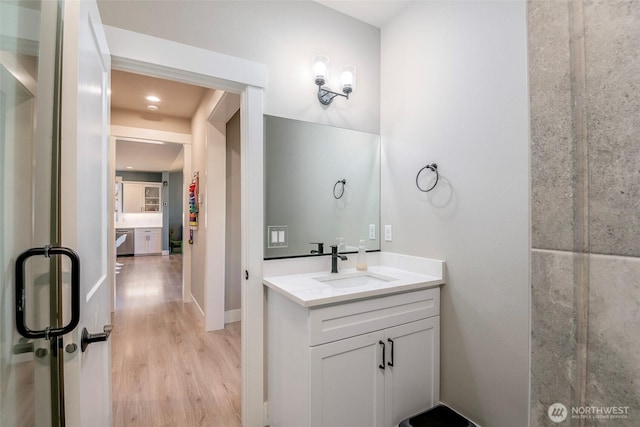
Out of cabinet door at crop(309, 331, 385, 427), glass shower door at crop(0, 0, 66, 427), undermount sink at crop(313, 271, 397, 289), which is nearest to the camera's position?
glass shower door at crop(0, 0, 66, 427)

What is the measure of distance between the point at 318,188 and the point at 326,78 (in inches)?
30.5

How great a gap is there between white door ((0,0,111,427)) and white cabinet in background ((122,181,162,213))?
9.80 meters

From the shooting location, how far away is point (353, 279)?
2047 millimetres

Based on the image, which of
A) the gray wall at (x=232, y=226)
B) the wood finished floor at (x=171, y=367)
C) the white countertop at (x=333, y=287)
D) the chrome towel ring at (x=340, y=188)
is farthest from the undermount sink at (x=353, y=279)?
the gray wall at (x=232, y=226)

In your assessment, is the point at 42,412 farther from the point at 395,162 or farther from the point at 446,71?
the point at 446,71

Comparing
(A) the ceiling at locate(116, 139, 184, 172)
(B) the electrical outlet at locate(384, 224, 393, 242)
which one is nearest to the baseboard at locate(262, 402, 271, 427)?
(B) the electrical outlet at locate(384, 224, 393, 242)

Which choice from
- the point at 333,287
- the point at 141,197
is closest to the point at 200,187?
the point at 333,287

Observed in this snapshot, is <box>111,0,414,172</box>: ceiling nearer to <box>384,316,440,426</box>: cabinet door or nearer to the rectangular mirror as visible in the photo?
the rectangular mirror

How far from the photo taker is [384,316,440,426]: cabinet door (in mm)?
1619

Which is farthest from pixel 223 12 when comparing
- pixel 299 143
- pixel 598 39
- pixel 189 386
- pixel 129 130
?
pixel 129 130

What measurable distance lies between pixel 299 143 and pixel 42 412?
5.77 feet

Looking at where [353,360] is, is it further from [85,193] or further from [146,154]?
[146,154]

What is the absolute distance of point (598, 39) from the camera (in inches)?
15.7

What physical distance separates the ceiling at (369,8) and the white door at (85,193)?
157 cm
